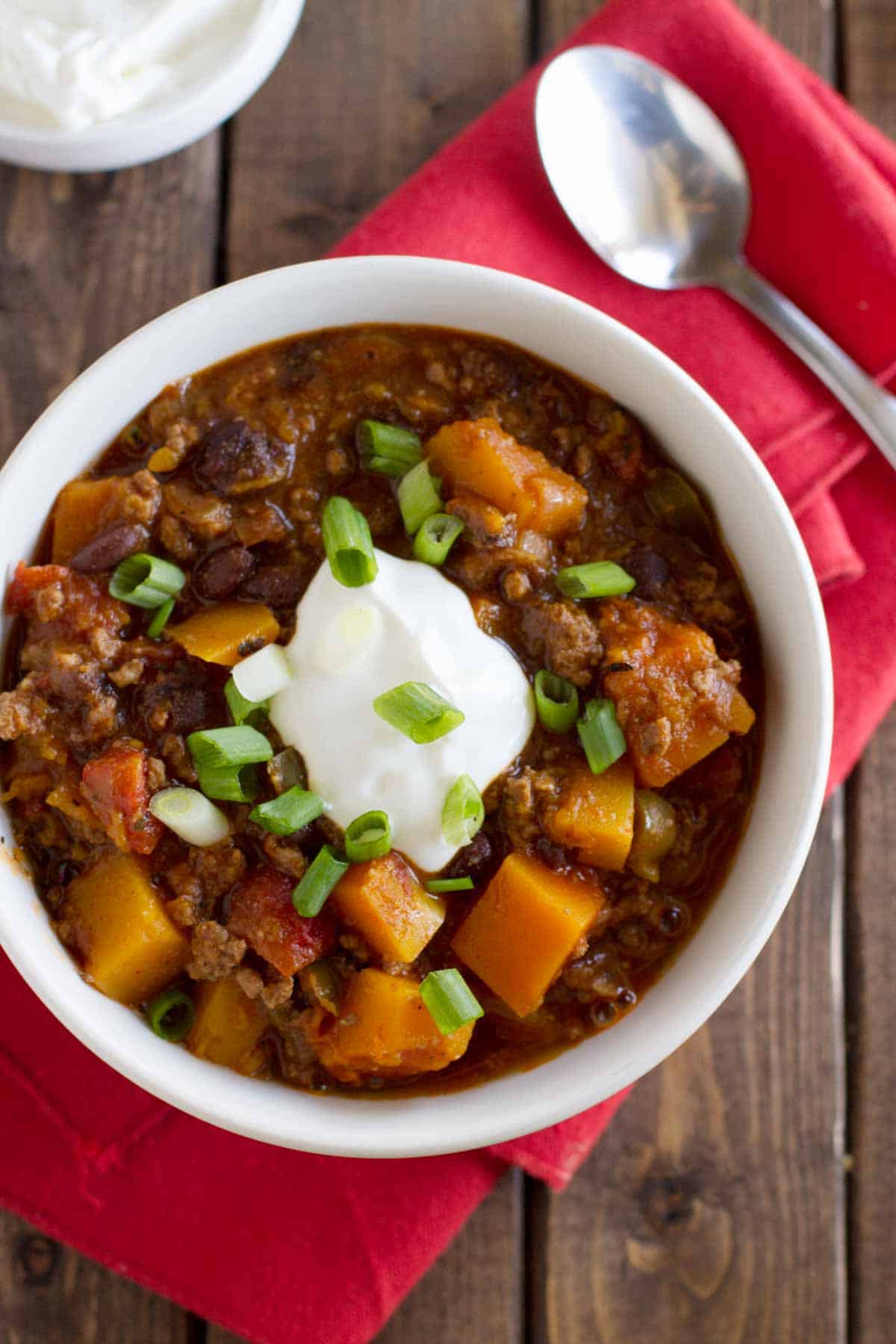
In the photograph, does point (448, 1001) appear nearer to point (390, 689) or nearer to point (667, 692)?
point (390, 689)

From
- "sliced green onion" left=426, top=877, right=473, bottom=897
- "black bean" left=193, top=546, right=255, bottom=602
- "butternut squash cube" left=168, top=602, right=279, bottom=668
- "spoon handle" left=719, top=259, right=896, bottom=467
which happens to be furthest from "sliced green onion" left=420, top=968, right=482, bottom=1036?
"spoon handle" left=719, top=259, right=896, bottom=467

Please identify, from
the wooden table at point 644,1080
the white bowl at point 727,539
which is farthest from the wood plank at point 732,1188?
the white bowl at point 727,539

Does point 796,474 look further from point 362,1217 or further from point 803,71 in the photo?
point 362,1217

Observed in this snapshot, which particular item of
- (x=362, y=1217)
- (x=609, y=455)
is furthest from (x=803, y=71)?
(x=362, y=1217)

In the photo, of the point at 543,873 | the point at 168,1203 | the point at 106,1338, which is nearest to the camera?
the point at 543,873

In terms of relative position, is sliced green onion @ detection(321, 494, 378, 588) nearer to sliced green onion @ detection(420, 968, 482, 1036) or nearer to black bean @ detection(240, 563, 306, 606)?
black bean @ detection(240, 563, 306, 606)
